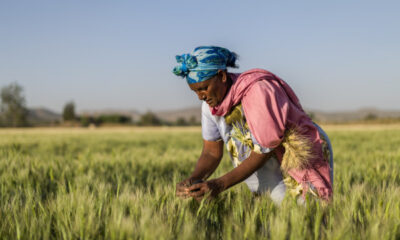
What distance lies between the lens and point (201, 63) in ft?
6.21

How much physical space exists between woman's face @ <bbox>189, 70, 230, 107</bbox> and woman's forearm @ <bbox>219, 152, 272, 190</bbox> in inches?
14.8

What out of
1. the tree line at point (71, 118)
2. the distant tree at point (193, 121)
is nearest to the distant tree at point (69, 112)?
the tree line at point (71, 118)

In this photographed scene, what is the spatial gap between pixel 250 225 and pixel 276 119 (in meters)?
0.58

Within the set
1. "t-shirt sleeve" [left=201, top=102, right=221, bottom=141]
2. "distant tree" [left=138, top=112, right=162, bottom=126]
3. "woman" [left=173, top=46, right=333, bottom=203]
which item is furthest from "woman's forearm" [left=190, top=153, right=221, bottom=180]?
"distant tree" [left=138, top=112, right=162, bottom=126]

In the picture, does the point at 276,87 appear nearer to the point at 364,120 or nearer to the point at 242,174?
the point at 242,174

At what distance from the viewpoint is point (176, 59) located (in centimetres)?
202

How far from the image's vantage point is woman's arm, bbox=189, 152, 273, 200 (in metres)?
1.82

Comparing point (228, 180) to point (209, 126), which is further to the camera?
point (209, 126)

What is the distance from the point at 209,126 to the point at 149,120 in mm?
49735

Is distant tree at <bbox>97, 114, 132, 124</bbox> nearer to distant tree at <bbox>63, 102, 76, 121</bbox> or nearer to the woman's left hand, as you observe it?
distant tree at <bbox>63, 102, 76, 121</bbox>

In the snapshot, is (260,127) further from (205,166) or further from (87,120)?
(87,120)

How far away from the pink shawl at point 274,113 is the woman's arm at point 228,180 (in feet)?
0.38

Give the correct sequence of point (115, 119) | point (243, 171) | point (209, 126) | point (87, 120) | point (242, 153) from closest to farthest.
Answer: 1. point (243, 171)
2. point (242, 153)
3. point (209, 126)
4. point (87, 120)
5. point (115, 119)

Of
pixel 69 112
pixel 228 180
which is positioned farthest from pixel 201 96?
pixel 69 112
